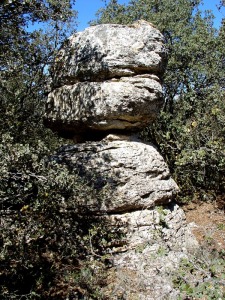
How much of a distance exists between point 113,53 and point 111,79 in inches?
22.3

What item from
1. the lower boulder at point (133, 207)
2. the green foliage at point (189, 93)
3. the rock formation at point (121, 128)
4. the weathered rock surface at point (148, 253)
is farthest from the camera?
the green foliage at point (189, 93)

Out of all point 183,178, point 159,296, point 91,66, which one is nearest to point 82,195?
point 159,296

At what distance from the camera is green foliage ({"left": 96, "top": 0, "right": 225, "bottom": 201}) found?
11.1 m

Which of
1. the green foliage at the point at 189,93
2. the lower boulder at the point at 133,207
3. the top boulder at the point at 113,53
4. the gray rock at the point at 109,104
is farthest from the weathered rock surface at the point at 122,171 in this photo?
the green foliage at the point at 189,93

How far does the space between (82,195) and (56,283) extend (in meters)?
1.65

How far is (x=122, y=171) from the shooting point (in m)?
7.36

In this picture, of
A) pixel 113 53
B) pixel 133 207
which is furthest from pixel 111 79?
pixel 133 207

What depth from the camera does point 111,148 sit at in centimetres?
762

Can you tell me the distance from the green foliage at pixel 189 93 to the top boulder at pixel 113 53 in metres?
3.65

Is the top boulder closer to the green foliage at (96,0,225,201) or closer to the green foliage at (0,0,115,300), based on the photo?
the green foliage at (0,0,115,300)

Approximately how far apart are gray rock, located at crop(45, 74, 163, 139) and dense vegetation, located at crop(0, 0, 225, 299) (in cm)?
94

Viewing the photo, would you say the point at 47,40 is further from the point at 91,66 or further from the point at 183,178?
the point at 183,178

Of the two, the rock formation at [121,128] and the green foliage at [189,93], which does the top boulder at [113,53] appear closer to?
the rock formation at [121,128]

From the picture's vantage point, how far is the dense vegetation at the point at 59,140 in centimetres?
513
